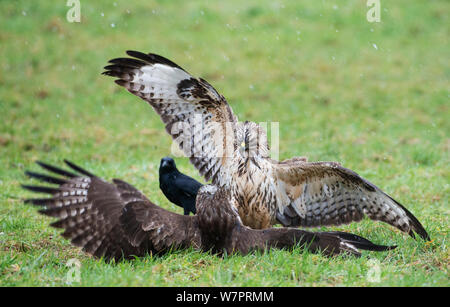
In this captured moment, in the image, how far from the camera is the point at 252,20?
1395 cm

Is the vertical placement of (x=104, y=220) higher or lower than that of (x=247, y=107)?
lower

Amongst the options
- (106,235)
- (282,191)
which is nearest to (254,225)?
(282,191)

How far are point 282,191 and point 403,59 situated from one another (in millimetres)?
8513

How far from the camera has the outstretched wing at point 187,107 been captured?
5.26 meters

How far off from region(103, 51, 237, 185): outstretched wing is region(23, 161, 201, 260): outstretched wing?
1.00 meters

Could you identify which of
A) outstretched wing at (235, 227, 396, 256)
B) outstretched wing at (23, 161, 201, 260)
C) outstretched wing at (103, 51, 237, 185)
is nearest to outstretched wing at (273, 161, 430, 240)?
outstretched wing at (235, 227, 396, 256)

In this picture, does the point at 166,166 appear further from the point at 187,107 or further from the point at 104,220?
the point at 104,220

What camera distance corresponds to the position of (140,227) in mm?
4645

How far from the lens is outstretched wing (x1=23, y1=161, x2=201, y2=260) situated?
4.61 metres

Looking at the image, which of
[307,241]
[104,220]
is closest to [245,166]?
[307,241]

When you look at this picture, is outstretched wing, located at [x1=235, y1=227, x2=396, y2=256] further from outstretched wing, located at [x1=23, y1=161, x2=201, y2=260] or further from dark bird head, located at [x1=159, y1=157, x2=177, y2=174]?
dark bird head, located at [x1=159, y1=157, x2=177, y2=174]

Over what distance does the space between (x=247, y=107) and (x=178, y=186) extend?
508cm
